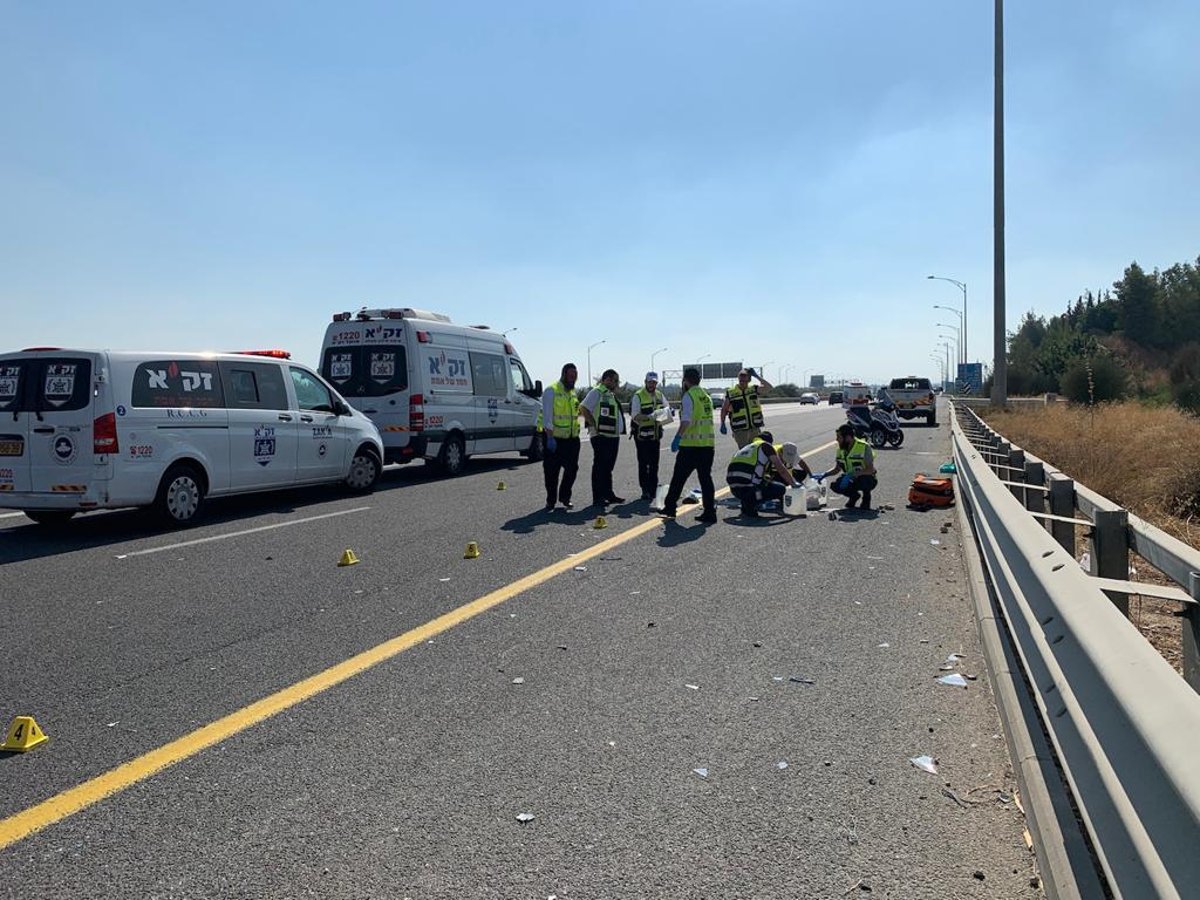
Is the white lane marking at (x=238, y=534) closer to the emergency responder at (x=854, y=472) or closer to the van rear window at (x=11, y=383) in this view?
the van rear window at (x=11, y=383)

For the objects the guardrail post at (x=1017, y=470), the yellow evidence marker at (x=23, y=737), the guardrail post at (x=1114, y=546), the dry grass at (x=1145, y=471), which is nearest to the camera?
the yellow evidence marker at (x=23, y=737)

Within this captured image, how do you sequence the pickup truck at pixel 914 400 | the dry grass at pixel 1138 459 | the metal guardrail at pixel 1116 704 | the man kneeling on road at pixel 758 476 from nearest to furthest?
the metal guardrail at pixel 1116 704
the dry grass at pixel 1138 459
the man kneeling on road at pixel 758 476
the pickup truck at pixel 914 400

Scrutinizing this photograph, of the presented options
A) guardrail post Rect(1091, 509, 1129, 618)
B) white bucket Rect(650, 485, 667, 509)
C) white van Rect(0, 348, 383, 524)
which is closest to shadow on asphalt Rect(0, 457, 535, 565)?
white van Rect(0, 348, 383, 524)

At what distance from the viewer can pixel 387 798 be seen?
3545 mm

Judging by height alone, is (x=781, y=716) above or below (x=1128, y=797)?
below

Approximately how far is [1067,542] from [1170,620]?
3.02 ft

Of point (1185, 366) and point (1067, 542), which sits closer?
point (1067, 542)

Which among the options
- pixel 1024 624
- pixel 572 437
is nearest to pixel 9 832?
pixel 1024 624

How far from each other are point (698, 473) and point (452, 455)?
6.22m

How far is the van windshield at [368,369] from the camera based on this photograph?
1501 cm

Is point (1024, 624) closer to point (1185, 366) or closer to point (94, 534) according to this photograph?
point (94, 534)

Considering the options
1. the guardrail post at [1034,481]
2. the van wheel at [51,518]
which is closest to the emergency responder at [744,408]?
the guardrail post at [1034,481]

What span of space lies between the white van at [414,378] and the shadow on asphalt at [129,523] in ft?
2.75

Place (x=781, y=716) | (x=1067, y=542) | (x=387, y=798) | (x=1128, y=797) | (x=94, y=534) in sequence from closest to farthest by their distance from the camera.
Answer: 1. (x=1128, y=797)
2. (x=387, y=798)
3. (x=781, y=716)
4. (x=1067, y=542)
5. (x=94, y=534)
